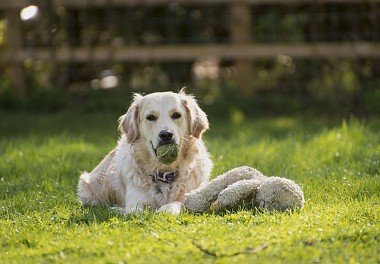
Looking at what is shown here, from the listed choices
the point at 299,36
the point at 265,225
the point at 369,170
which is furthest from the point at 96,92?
the point at 265,225

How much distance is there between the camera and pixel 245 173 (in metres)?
6.11

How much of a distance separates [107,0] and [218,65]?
198 centimetres

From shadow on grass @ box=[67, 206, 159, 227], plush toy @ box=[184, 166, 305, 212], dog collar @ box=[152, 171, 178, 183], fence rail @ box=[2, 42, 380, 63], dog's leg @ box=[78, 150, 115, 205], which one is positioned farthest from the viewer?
fence rail @ box=[2, 42, 380, 63]

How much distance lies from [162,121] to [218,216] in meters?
0.93

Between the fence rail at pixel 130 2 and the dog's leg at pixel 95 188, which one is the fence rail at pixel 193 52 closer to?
the fence rail at pixel 130 2

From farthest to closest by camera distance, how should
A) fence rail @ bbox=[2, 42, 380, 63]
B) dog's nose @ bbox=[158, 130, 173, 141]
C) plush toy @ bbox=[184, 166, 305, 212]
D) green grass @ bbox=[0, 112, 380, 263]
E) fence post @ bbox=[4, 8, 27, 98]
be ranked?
1. fence post @ bbox=[4, 8, 27, 98]
2. fence rail @ bbox=[2, 42, 380, 63]
3. dog's nose @ bbox=[158, 130, 173, 141]
4. plush toy @ bbox=[184, 166, 305, 212]
5. green grass @ bbox=[0, 112, 380, 263]

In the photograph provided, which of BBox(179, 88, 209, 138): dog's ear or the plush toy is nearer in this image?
the plush toy

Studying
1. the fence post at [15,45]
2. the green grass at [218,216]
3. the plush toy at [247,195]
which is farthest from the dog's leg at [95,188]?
the fence post at [15,45]

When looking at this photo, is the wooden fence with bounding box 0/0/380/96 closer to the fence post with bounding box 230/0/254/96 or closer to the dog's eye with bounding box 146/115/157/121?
the fence post with bounding box 230/0/254/96

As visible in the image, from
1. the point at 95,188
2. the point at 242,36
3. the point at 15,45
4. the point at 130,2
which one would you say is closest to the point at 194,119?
the point at 95,188

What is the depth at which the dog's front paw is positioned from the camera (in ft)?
19.2

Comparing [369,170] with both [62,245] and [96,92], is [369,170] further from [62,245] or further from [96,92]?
[96,92]

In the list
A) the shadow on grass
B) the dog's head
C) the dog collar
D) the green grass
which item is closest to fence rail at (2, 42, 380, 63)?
the green grass

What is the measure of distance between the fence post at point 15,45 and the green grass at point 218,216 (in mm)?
3382
